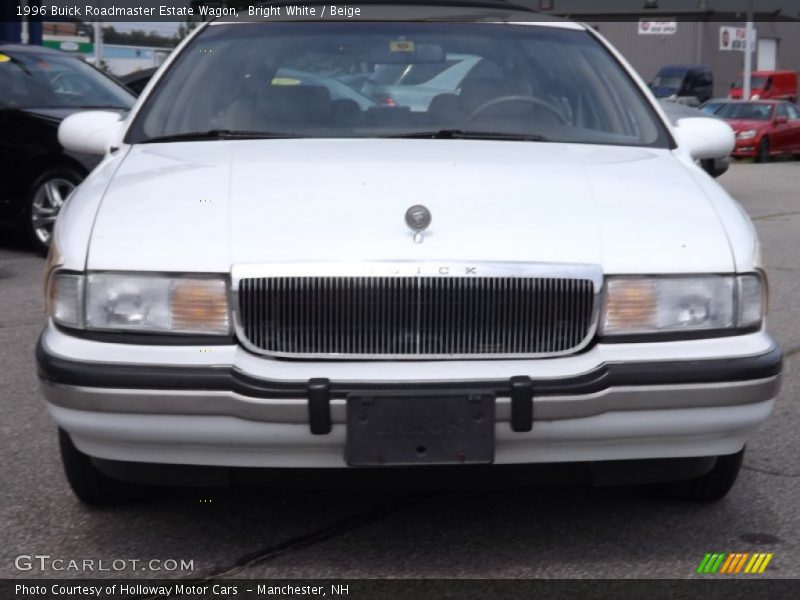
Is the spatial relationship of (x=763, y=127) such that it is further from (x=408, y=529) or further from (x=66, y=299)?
(x=66, y=299)

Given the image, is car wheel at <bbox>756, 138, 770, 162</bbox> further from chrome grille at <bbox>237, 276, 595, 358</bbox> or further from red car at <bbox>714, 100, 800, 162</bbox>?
chrome grille at <bbox>237, 276, 595, 358</bbox>

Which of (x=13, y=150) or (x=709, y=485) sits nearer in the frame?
(x=709, y=485)

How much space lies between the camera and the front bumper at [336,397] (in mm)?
3025

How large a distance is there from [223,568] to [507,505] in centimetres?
Answer: 90

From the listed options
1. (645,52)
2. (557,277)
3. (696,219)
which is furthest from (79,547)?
(645,52)

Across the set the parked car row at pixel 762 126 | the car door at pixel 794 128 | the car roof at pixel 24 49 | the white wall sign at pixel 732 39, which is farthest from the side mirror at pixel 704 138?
the white wall sign at pixel 732 39

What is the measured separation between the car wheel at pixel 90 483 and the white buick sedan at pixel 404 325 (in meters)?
0.11

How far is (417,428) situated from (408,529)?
68cm

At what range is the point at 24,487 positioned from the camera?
399 cm

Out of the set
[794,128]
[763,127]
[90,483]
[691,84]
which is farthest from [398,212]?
[691,84]

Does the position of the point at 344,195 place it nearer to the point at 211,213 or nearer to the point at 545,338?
the point at 211,213

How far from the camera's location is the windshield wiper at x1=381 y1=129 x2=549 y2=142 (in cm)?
405

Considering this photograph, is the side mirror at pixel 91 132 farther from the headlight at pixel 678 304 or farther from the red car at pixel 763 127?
the red car at pixel 763 127

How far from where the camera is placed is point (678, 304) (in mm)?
3193
